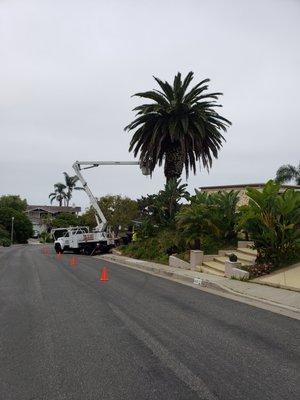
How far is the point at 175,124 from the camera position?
32312 millimetres

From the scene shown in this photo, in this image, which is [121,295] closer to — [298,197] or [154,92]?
[298,197]

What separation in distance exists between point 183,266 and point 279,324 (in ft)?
41.0

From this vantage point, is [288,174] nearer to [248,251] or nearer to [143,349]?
[248,251]

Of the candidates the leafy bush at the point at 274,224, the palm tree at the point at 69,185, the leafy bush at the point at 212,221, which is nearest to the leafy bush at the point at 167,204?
the leafy bush at the point at 212,221

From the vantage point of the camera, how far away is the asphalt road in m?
5.58

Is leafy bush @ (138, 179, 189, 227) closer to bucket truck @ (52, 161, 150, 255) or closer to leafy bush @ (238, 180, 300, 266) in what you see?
bucket truck @ (52, 161, 150, 255)

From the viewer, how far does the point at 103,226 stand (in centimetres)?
4056

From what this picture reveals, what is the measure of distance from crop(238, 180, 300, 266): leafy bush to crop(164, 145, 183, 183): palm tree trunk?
16.4 meters

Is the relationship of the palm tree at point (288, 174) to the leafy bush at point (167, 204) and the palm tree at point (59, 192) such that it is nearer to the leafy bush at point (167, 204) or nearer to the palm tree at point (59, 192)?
the leafy bush at point (167, 204)

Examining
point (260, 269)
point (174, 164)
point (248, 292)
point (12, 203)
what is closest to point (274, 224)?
point (260, 269)

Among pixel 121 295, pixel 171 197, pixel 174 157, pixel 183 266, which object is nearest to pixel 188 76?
pixel 174 157

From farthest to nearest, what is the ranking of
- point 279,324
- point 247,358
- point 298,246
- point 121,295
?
point 298,246
point 121,295
point 279,324
point 247,358

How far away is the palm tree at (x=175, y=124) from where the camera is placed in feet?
108

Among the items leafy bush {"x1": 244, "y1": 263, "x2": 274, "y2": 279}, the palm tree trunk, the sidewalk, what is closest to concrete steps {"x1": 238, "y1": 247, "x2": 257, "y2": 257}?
the sidewalk
